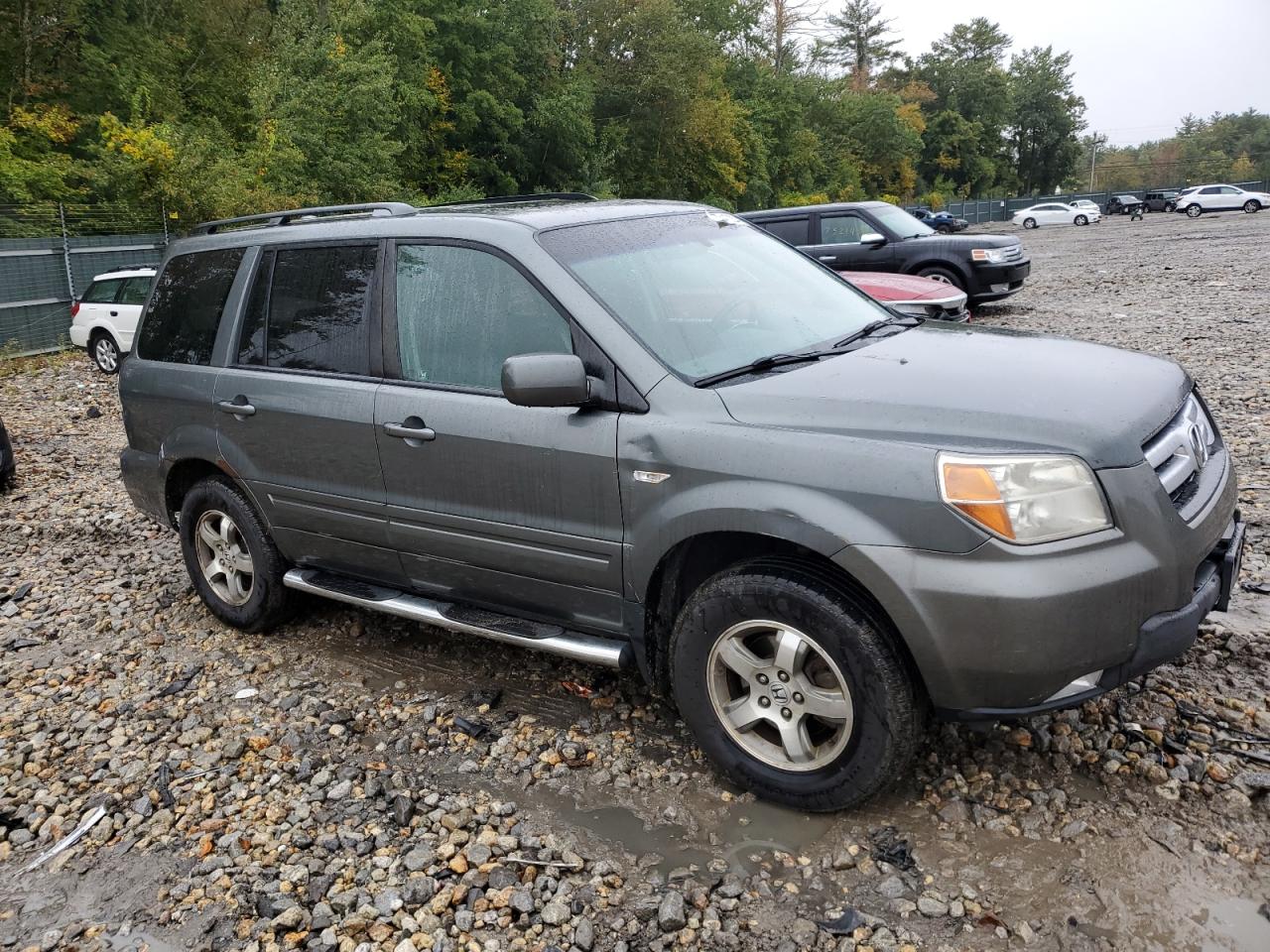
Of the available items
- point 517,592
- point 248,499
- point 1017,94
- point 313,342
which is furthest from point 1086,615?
point 1017,94

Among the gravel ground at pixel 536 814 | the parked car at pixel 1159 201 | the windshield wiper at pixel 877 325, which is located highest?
the parked car at pixel 1159 201

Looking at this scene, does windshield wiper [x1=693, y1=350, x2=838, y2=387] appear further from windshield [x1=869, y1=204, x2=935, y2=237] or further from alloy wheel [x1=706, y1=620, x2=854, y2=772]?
windshield [x1=869, y1=204, x2=935, y2=237]

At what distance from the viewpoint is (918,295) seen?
1049 cm

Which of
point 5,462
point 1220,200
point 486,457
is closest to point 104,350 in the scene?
point 5,462

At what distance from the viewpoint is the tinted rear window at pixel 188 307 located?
15.4ft

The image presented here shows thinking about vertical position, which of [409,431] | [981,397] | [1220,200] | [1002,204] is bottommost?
[409,431]

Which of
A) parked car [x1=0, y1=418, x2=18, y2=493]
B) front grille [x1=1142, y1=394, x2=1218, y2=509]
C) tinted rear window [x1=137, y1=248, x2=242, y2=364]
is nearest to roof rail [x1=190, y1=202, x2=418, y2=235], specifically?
tinted rear window [x1=137, y1=248, x2=242, y2=364]

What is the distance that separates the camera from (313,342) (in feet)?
14.0

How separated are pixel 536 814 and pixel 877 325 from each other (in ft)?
7.40

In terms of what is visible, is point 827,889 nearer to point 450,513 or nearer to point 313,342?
point 450,513

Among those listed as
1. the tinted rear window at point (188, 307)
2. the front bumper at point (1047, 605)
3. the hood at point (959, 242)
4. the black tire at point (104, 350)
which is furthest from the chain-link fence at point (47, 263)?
the front bumper at point (1047, 605)

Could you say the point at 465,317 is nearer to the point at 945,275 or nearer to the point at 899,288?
the point at 899,288

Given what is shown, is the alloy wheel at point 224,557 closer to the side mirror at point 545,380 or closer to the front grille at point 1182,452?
the side mirror at point 545,380

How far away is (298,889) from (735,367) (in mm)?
2124
